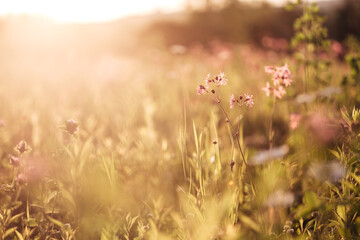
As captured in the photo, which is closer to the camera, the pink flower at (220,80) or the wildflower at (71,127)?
the pink flower at (220,80)

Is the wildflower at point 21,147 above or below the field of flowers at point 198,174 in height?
above

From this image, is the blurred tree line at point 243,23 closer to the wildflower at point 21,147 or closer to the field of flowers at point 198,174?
the field of flowers at point 198,174

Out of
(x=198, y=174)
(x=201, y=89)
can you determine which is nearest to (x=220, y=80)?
(x=201, y=89)

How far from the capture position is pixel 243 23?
1591cm

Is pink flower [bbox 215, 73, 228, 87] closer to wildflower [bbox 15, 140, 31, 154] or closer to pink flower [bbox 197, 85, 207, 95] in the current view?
pink flower [bbox 197, 85, 207, 95]

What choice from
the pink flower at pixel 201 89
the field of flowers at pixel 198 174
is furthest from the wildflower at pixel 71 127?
the pink flower at pixel 201 89

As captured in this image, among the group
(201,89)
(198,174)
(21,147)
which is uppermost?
(201,89)

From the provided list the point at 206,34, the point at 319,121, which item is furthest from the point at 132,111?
the point at 206,34

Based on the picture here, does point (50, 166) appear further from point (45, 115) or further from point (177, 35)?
point (177, 35)

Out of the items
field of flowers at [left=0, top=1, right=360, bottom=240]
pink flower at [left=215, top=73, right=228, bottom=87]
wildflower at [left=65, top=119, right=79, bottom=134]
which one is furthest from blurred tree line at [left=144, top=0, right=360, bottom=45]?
pink flower at [left=215, top=73, right=228, bottom=87]

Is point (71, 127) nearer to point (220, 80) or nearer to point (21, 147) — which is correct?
point (21, 147)

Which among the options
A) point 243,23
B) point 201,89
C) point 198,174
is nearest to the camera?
point 201,89

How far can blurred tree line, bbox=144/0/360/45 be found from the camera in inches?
564

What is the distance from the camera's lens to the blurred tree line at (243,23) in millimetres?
14328
